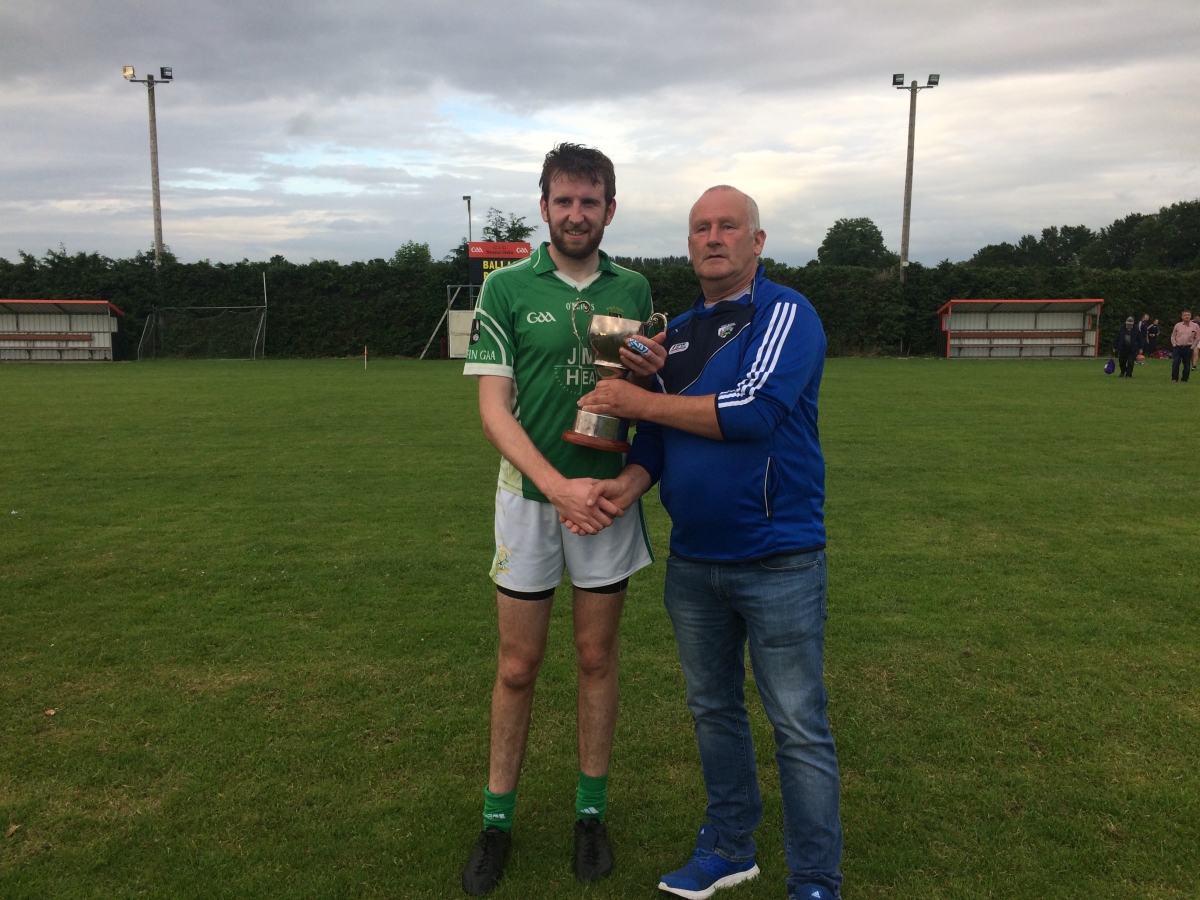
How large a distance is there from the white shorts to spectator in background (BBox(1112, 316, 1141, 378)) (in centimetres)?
2202

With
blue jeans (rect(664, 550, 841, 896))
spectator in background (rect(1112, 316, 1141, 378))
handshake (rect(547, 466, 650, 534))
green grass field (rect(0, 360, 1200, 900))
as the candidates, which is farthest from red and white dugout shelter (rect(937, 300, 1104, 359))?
handshake (rect(547, 466, 650, 534))

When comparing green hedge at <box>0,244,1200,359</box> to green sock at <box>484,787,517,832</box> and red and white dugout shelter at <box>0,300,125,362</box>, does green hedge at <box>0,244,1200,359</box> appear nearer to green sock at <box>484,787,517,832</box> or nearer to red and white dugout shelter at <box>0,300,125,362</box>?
red and white dugout shelter at <box>0,300,125,362</box>

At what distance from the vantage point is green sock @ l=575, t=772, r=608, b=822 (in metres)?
2.84

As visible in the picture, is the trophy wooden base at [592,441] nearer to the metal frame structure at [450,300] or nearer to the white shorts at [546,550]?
the white shorts at [546,550]

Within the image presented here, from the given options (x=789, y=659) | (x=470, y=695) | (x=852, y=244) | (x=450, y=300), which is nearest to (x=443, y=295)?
(x=450, y=300)

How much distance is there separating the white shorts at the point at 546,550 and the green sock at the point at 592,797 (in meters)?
0.68

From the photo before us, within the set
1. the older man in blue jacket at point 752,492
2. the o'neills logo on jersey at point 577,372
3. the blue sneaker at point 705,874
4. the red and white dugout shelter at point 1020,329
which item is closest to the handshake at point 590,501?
the older man in blue jacket at point 752,492

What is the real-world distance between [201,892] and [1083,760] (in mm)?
3208

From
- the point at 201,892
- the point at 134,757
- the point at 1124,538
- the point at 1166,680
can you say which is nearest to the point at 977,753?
the point at 1166,680

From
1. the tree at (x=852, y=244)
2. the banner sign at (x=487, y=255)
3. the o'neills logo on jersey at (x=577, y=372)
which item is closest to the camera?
the o'neills logo on jersey at (x=577, y=372)

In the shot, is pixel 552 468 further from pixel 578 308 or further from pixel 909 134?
pixel 909 134

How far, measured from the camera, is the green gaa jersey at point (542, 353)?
268cm

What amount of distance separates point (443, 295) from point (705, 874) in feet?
103

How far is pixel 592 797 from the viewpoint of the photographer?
2846 mm
